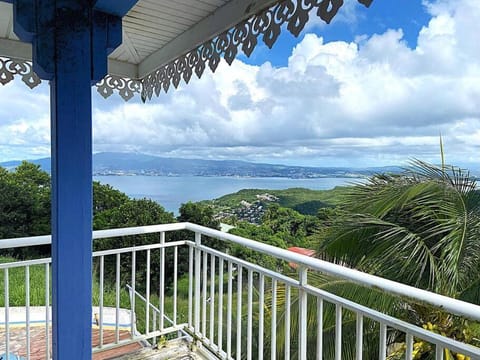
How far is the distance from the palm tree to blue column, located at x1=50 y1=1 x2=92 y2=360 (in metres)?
2.23

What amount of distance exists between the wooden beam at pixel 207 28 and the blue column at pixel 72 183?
0.59 metres

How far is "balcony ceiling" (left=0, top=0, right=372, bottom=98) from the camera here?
141 cm

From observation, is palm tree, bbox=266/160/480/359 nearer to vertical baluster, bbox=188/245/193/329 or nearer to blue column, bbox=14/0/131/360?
vertical baluster, bbox=188/245/193/329

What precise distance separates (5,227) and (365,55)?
10.6 m

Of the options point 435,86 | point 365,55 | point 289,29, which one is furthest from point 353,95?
point 289,29

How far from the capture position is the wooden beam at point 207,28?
155cm

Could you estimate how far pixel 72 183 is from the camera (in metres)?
1.44

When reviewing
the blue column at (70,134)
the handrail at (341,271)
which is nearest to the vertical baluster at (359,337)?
the handrail at (341,271)

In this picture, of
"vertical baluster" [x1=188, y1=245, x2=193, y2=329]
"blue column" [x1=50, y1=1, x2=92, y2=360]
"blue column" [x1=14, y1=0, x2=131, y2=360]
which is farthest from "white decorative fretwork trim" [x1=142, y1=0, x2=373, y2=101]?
"vertical baluster" [x1=188, y1=245, x2=193, y2=329]

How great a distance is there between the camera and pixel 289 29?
4.50ft

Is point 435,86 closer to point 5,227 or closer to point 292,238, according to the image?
point 292,238

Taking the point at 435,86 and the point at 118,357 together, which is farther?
the point at 435,86

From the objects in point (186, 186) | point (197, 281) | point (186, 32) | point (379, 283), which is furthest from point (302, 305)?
point (186, 186)

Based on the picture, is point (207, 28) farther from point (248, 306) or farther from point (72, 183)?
point (248, 306)
